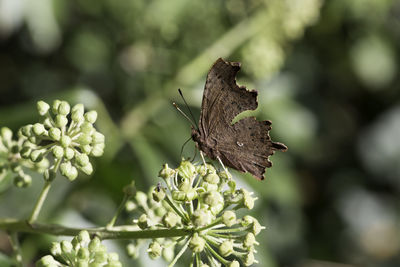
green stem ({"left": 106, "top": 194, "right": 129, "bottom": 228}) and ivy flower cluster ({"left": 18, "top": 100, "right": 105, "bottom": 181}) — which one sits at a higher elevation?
ivy flower cluster ({"left": 18, "top": 100, "right": 105, "bottom": 181})

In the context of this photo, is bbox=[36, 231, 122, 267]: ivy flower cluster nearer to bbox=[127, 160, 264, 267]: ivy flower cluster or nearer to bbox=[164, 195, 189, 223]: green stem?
bbox=[127, 160, 264, 267]: ivy flower cluster

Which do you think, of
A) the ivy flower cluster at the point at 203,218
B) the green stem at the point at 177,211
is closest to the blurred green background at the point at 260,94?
the ivy flower cluster at the point at 203,218

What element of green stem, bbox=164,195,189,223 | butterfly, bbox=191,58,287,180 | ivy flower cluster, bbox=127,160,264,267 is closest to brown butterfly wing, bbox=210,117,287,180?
butterfly, bbox=191,58,287,180

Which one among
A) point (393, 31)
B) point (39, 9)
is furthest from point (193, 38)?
point (393, 31)

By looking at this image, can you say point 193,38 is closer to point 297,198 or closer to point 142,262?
point 297,198

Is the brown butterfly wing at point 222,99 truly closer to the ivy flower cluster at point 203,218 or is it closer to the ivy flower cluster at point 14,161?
the ivy flower cluster at point 203,218

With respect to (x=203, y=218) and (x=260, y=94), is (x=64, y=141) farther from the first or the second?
(x=260, y=94)
